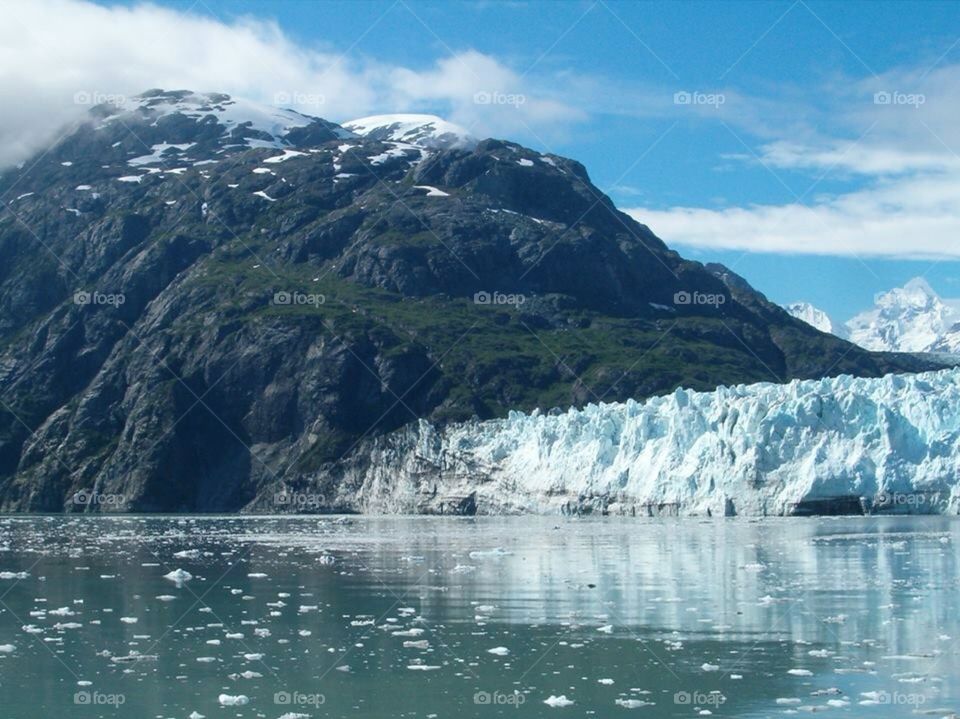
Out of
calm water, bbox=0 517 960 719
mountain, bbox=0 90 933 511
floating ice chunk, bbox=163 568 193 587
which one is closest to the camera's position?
calm water, bbox=0 517 960 719

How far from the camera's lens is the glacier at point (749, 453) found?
281ft

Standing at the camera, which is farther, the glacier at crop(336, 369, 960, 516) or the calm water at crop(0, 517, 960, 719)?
the glacier at crop(336, 369, 960, 516)

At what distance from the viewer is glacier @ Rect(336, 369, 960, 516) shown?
85.7 metres

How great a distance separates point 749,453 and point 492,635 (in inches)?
2616

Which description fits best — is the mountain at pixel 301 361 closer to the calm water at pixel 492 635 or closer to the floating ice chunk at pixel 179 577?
the floating ice chunk at pixel 179 577

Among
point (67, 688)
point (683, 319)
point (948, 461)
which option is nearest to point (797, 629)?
point (67, 688)

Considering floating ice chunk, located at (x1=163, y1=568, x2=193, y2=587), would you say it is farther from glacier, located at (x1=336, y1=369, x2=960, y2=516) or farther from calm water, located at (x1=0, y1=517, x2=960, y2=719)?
glacier, located at (x1=336, y1=369, x2=960, y2=516)

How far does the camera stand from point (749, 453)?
90.6 m

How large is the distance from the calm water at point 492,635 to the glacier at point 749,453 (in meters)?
37.7

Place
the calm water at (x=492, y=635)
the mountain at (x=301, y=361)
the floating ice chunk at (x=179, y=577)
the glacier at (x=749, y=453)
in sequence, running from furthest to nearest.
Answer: the mountain at (x=301, y=361), the glacier at (x=749, y=453), the floating ice chunk at (x=179, y=577), the calm water at (x=492, y=635)

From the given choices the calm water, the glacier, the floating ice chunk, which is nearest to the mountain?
the glacier

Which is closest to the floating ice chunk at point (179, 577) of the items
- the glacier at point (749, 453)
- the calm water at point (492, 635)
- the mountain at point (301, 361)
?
the calm water at point (492, 635)

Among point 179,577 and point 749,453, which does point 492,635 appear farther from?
point 749,453

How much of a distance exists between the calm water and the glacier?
37704 mm
